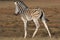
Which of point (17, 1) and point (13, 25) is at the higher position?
point (17, 1)

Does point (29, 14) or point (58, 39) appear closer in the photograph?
point (58, 39)

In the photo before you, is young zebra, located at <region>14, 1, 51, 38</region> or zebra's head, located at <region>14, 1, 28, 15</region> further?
zebra's head, located at <region>14, 1, 28, 15</region>

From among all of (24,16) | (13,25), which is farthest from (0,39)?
(13,25)

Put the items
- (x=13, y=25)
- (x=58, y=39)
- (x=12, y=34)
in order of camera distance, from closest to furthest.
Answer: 1. (x=58, y=39)
2. (x=12, y=34)
3. (x=13, y=25)

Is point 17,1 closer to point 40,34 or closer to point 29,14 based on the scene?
point 29,14

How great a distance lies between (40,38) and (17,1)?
7.23 feet

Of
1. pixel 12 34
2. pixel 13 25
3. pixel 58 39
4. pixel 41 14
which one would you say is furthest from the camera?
pixel 13 25

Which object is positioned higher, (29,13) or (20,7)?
(20,7)

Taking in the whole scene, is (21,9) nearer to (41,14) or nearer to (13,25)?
(41,14)

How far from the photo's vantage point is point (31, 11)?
13266mm

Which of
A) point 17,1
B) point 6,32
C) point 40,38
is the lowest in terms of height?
point 6,32

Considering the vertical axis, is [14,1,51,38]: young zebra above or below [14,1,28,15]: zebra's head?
below

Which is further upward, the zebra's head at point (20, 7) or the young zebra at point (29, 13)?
the zebra's head at point (20, 7)

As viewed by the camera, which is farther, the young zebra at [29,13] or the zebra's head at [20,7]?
the zebra's head at [20,7]
